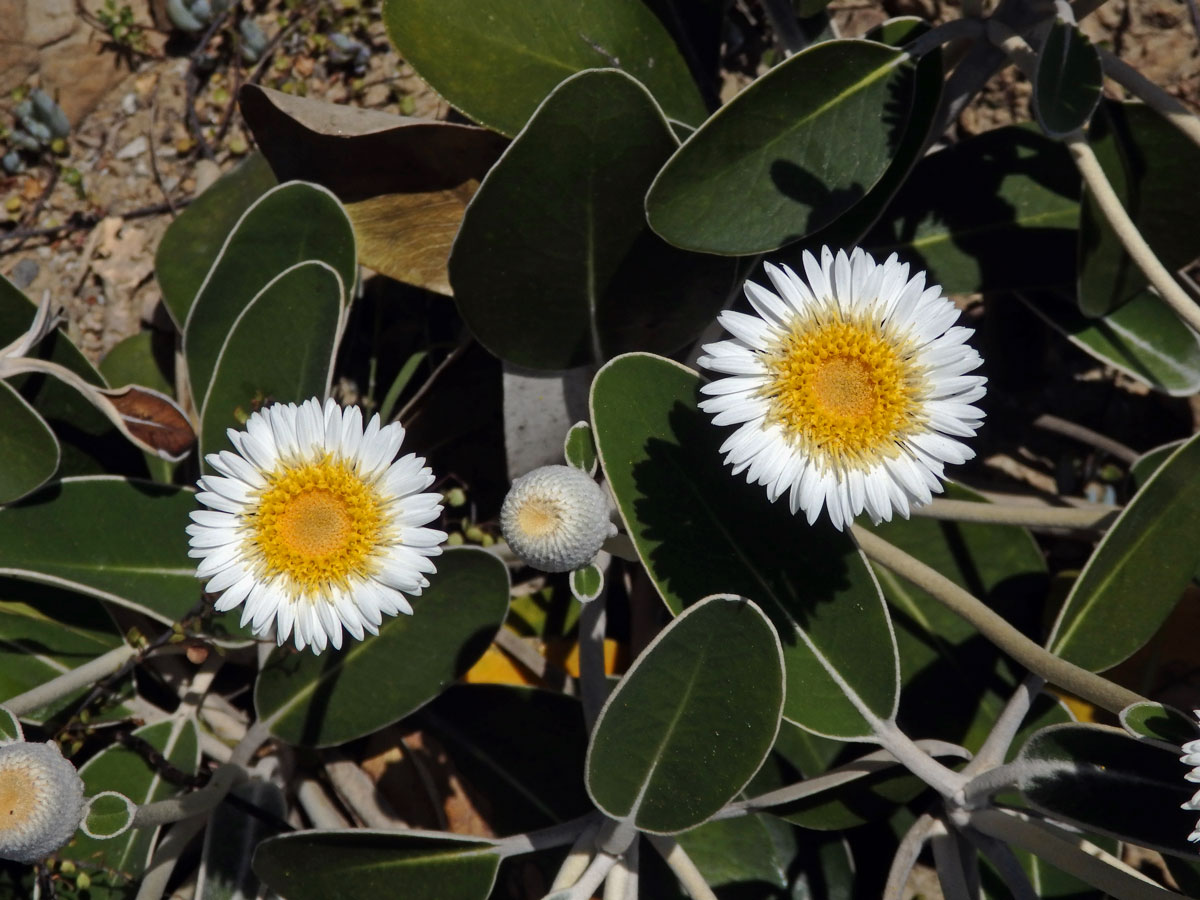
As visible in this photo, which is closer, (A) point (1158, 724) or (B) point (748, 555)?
(A) point (1158, 724)

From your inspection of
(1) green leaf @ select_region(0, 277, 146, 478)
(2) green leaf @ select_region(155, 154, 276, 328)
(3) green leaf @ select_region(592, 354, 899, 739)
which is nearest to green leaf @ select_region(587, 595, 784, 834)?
(3) green leaf @ select_region(592, 354, 899, 739)

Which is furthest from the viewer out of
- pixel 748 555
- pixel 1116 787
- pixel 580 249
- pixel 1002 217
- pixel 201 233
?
pixel 201 233

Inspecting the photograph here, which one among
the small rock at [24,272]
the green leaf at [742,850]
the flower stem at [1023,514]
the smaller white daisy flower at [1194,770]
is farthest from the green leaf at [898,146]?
the small rock at [24,272]

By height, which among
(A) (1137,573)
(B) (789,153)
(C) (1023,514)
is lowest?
(A) (1137,573)

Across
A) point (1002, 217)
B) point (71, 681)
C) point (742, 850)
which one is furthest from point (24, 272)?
point (1002, 217)

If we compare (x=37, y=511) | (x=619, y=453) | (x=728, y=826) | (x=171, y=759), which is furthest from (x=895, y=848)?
(x=37, y=511)

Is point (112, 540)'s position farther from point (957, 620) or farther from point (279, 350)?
point (957, 620)

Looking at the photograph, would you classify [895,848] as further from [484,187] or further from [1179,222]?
[484,187]
